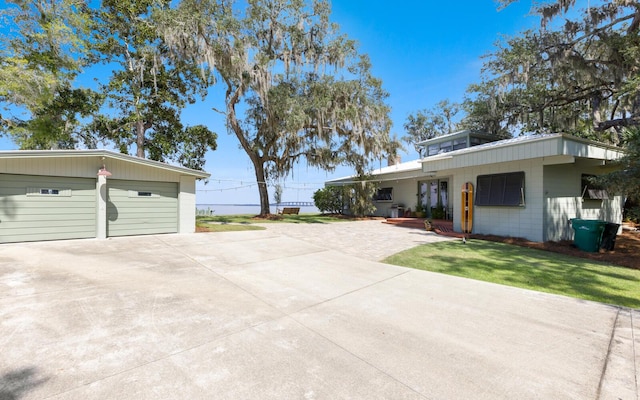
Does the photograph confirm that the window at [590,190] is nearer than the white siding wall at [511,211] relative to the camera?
No

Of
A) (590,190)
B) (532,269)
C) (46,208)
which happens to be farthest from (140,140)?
(590,190)

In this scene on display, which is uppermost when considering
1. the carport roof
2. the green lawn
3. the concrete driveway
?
the carport roof

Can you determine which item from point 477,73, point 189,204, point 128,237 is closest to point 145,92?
point 189,204

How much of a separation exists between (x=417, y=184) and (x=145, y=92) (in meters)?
16.9

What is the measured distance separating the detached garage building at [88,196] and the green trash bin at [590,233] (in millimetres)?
12508

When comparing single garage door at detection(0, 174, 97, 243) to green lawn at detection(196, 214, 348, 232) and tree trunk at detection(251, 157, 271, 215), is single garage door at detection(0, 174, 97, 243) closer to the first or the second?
green lawn at detection(196, 214, 348, 232)

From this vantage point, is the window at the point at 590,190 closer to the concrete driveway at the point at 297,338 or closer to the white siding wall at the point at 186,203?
the concrete driveway at the point at 297,338

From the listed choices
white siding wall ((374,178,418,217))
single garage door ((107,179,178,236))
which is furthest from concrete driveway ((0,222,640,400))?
white siding wall ((374,178,418,217))

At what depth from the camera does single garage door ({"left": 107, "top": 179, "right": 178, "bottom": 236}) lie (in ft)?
30.7

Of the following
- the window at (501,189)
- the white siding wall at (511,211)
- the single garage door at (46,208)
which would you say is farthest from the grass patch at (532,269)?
the single garage door at (46,208)

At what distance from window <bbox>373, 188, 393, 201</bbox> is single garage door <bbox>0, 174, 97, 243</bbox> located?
15.5 meters

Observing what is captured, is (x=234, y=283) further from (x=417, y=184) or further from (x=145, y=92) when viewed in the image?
(x=145, y=92)

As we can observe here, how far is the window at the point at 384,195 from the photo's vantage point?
747 inches

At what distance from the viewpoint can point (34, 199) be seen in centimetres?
818
